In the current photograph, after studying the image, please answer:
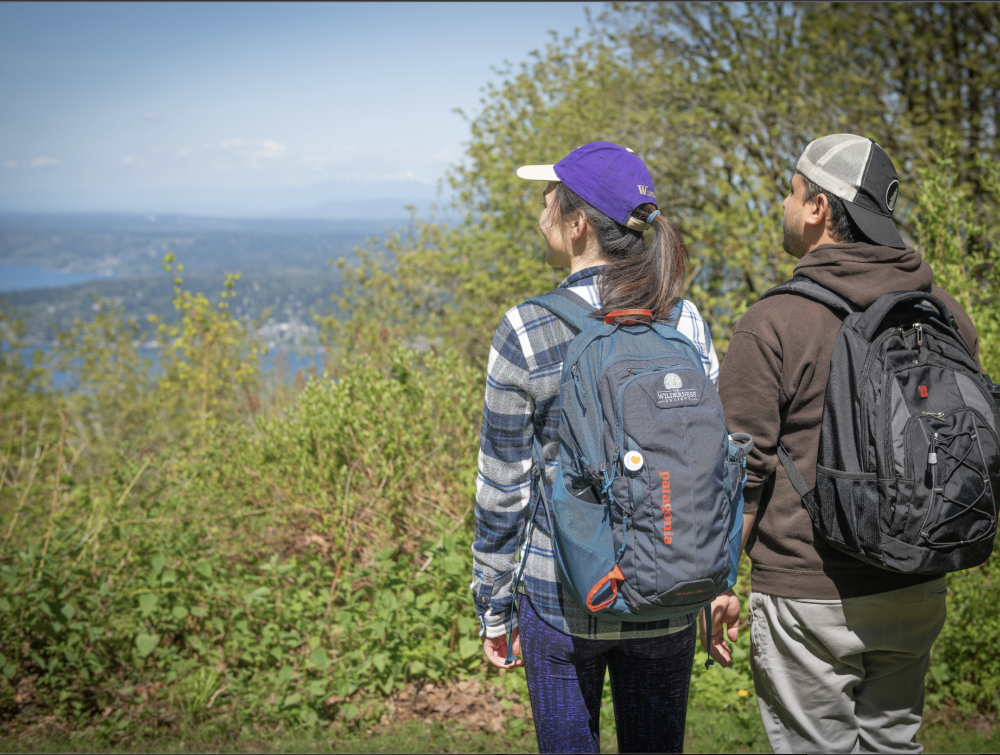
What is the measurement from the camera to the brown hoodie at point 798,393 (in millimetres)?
1675

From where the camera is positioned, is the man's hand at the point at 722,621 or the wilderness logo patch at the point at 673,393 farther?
the man's hand at the point at 722,621

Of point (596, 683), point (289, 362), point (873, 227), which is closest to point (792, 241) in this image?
point (873, 227)

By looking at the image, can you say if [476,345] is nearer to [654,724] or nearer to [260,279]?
[654,724]

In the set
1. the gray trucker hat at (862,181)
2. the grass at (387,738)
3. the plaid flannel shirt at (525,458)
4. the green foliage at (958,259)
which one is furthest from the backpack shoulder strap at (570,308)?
the green foliage at (958,259)

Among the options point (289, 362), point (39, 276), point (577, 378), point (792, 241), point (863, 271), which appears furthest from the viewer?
point (39, 276)

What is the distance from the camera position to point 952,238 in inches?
157

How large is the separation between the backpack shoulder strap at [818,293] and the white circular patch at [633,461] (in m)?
0.66

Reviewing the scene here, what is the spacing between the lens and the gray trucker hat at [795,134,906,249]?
1.74 meters

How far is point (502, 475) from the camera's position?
1624 millimetres

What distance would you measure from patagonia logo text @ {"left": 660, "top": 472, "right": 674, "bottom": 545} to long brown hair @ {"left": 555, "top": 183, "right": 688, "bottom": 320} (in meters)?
0.43

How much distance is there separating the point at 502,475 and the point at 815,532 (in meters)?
0.83

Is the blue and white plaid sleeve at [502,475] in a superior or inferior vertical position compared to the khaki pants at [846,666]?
superior

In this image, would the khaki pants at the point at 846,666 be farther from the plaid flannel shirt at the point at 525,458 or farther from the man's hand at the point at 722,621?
the plaid flannel shirt at the point at 525,458

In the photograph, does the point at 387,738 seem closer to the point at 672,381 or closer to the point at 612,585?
the point at 612,585
